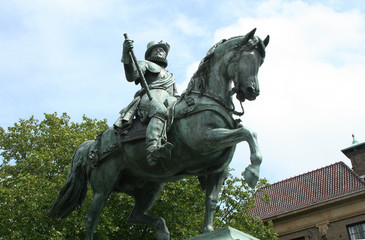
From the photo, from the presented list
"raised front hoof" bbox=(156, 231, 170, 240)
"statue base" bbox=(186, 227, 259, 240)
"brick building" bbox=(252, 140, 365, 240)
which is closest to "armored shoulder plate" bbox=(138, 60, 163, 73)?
"raised front hoof" bbox=(156, 231, 170, 240)

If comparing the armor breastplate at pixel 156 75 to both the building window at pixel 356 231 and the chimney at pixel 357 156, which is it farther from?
the chimney at pixel 357 156

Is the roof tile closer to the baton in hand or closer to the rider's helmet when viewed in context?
the rider's helmet

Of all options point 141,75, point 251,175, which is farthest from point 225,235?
point 141,75

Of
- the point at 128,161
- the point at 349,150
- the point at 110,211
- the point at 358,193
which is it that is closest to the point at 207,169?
the point at 128,161

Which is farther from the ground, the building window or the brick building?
the brick building

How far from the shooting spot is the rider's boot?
5.47 m

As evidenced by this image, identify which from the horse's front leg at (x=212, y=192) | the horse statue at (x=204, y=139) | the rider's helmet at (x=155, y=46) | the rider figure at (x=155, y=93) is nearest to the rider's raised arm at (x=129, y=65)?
the rider figure at (x=155, y=93)

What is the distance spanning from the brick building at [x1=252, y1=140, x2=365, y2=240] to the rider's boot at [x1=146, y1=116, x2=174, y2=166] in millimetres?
26430

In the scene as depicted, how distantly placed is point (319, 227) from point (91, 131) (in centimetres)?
1657

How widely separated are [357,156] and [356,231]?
1667 cm

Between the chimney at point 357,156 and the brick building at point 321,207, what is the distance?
433 inches

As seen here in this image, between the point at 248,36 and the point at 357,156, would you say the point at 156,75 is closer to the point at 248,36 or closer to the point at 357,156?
the point at 248,36

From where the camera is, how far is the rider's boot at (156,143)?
17.9 feet

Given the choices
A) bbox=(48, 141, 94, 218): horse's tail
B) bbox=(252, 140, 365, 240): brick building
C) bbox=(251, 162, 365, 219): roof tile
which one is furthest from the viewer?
bbox=(251, 162, 365, 219): roof tile
